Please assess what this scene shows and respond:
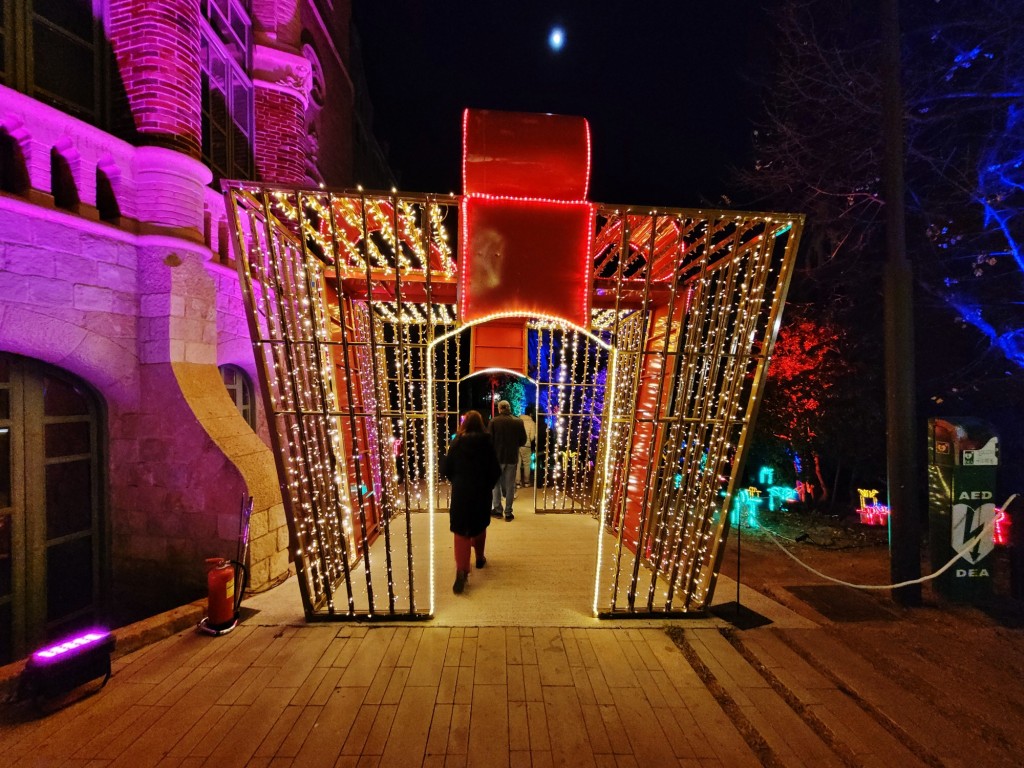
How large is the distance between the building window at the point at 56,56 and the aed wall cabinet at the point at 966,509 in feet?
29.9

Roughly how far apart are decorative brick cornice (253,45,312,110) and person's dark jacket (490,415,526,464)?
5946 millimetres

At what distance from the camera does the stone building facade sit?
4105mm

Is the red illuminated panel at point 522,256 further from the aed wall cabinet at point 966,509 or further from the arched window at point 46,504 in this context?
the aed wall cabinet at point 966,509

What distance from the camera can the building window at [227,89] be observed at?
6.30 metres

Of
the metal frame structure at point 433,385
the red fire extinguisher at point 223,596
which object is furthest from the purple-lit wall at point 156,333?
the metal frame structure at point 433,385

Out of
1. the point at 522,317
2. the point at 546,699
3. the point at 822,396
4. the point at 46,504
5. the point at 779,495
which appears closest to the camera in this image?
the point at 546,699

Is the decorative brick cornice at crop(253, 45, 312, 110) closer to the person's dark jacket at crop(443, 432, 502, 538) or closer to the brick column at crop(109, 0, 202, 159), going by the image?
the brick column at crop(109, 0, 202, 159)

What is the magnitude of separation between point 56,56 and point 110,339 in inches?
103

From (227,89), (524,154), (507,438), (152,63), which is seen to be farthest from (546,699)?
(227,89)

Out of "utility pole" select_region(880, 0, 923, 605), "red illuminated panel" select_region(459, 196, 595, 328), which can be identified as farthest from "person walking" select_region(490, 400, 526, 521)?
"utility pole" select_region(880, 0, 923, 605)

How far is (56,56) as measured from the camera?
4492 millimetres

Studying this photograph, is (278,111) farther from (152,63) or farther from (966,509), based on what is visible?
(966,509)

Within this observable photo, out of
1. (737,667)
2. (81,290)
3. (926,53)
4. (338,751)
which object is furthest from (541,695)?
(926,53)

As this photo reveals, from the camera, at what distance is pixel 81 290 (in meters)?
4.32
